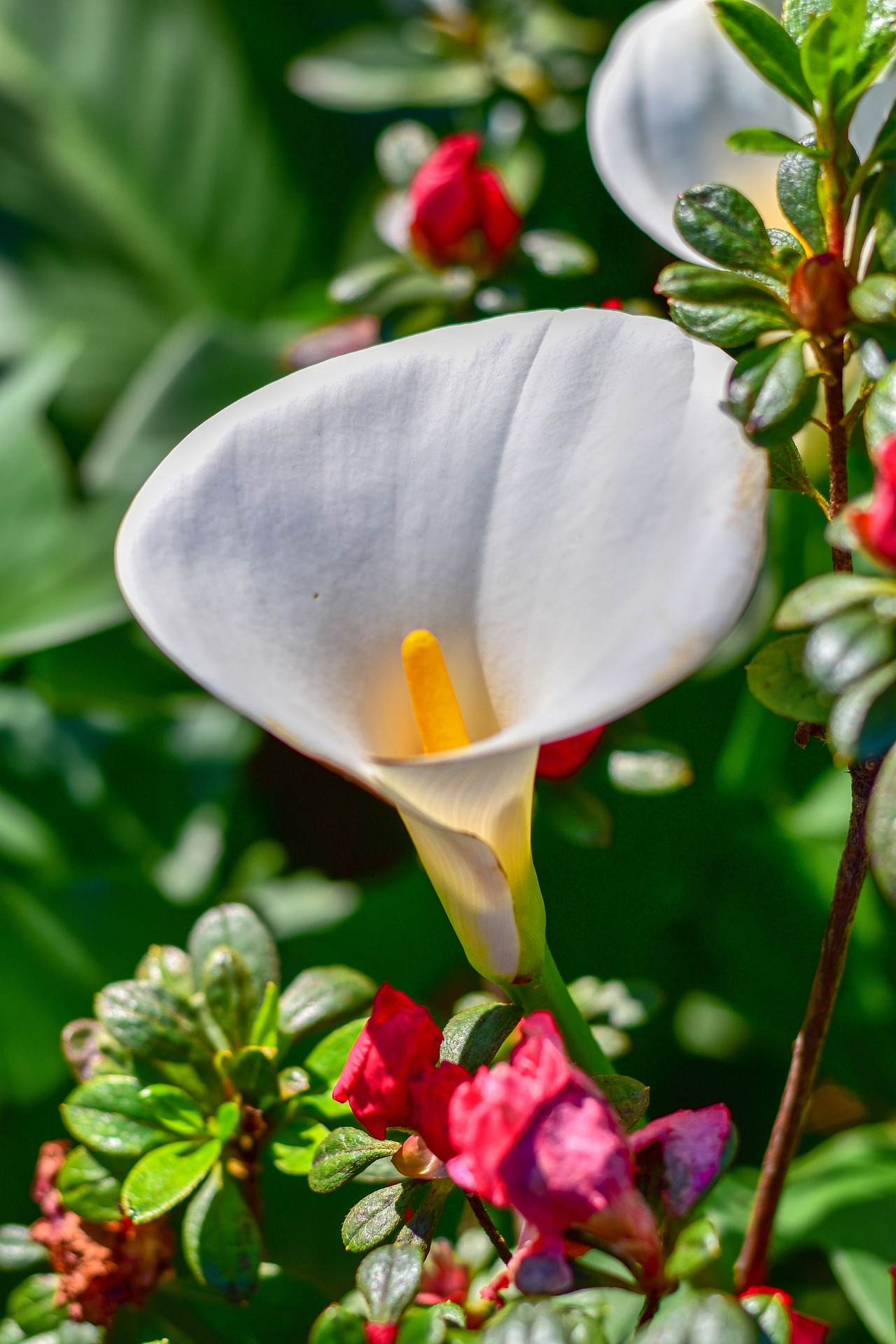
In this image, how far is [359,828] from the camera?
3.30ft

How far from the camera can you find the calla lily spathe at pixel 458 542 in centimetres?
32

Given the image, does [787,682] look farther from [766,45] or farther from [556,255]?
[556,255]

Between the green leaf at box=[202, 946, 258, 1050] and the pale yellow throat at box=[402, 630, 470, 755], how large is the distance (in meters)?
0.10

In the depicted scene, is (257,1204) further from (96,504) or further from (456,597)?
(96,504)

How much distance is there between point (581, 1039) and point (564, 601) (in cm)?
15

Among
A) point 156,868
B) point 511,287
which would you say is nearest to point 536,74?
point 511,287

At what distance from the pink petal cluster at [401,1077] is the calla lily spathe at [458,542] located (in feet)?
0.15

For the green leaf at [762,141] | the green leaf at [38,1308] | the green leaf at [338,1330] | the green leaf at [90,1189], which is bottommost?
the green leaf at [38,1308]

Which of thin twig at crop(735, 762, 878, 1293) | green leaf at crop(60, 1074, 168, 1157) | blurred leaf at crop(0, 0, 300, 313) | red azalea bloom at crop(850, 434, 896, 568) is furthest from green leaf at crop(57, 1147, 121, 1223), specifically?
blurred leaf at crop(0, 0, 300, 313)

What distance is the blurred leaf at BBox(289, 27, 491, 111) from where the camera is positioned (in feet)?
3.00

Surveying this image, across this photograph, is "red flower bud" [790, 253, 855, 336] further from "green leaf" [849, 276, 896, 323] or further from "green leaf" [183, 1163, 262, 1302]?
"green leaf" [183, 1163, 262, 1302]

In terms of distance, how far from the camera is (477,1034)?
14.3 inches

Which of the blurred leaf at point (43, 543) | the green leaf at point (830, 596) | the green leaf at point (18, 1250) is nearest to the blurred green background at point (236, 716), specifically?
the blurred leaf at point (43, 543)

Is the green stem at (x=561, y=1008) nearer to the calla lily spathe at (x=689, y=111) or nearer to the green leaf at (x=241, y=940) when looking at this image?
the green leaf at (x=241, y=940)
